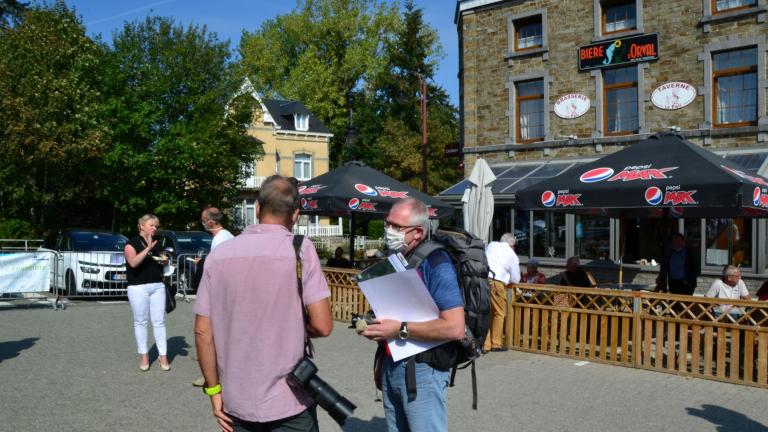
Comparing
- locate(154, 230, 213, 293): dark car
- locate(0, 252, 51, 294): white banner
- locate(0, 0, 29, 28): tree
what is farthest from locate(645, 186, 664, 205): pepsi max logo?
locate(0, 0, 29, 28): tree

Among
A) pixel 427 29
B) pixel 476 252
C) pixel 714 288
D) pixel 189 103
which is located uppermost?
pixel 427 29

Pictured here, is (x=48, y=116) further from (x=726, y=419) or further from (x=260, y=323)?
(x=260, y=323)

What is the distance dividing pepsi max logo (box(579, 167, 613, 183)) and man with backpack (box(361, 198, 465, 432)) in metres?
6.31

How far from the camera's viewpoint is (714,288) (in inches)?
353

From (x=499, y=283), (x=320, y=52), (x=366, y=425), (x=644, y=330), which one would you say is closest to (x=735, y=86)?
(x=499, y=283)

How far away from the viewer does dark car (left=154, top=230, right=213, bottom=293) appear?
1625cm

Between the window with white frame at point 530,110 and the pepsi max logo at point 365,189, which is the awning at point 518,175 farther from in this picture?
the pepsi max logo at point 365,189

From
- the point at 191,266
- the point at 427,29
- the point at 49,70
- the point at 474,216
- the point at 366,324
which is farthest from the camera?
the point at 427,29

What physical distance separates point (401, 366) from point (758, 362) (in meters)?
5.58

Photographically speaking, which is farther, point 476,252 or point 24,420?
point 24,420

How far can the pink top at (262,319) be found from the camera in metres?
3.05

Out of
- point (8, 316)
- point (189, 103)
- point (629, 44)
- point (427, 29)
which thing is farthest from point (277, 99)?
point (8, 316)

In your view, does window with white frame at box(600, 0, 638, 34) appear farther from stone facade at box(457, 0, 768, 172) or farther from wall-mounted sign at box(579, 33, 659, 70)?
wall-mounted sign at box(579, 33, 659, 70)

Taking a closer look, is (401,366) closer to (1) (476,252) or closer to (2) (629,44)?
(1) (476,252)
